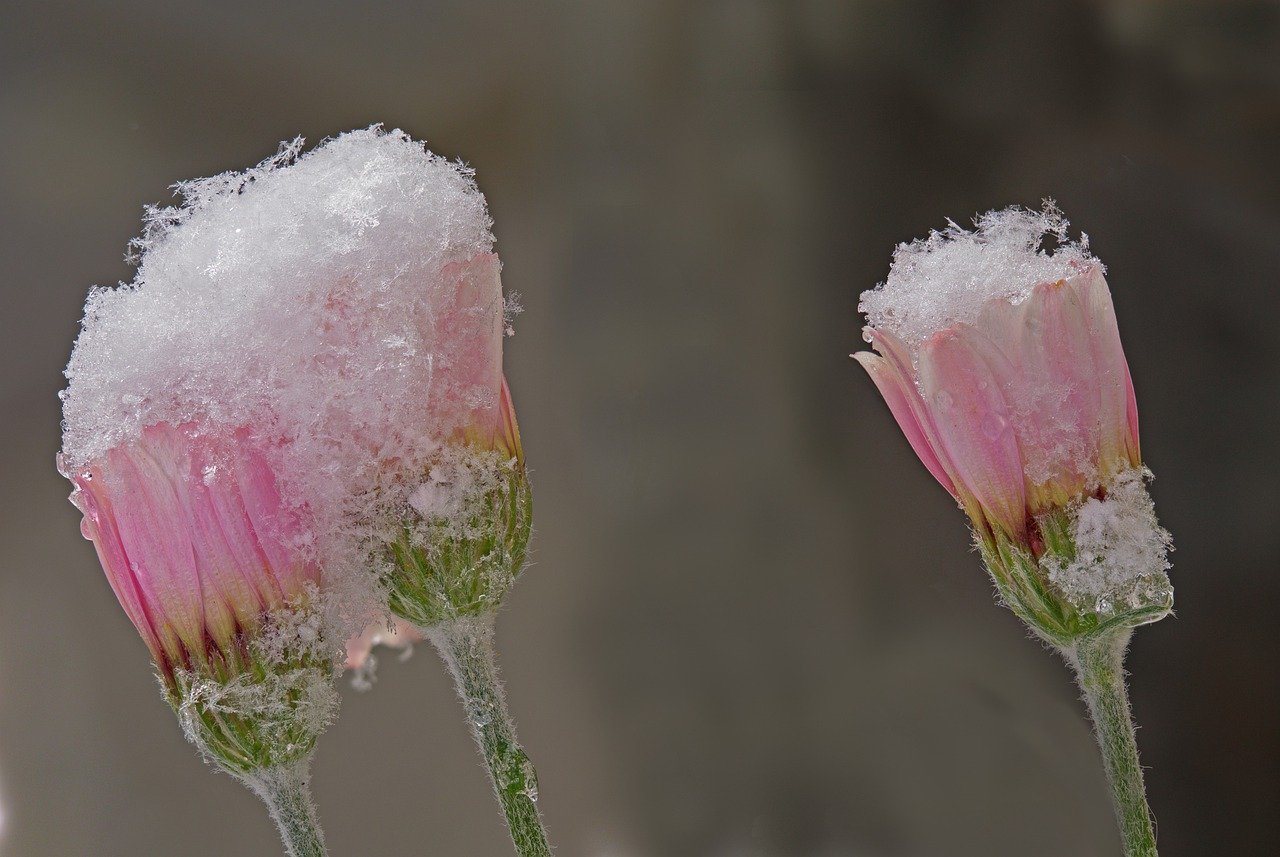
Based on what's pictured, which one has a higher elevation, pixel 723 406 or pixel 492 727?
pixel 723 406

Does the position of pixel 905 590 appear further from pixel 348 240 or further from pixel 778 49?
pixel 348 240

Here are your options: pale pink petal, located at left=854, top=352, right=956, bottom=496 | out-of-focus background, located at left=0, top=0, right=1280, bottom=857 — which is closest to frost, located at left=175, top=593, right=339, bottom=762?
pale pink petal, located at left=854, top=352, right=956, bottom=496

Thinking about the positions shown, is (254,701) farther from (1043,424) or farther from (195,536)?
(1043,424)

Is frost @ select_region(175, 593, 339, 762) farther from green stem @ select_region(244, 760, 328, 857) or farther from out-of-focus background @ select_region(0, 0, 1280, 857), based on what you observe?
out-of-focus background @ select_region(0, 0, 1280, 857)

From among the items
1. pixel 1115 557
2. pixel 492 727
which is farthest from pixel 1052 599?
pixel 492 727

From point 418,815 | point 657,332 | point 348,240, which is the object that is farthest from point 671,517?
point 348,240
